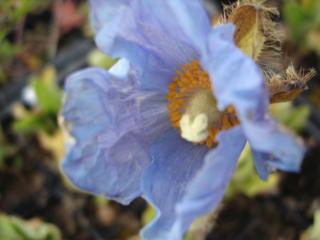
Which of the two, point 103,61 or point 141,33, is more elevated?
point 141,33

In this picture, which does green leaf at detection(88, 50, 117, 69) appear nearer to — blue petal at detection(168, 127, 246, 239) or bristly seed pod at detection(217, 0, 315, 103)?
bristly seed pod at detection(217, 0, 315, 103)

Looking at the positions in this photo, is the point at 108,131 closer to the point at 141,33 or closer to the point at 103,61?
the point at 141,33

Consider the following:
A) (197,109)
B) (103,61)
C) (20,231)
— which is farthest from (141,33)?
(103,61)

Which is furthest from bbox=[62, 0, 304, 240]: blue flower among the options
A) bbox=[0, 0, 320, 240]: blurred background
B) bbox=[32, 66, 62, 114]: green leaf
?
bbox=[32, 66, 62, 114]: green leaf

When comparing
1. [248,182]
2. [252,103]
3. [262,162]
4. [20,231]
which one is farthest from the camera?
[248,182]

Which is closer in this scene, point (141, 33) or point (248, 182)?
point (141, 33)

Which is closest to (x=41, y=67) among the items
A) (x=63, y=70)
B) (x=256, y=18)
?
(x=63, y=70)

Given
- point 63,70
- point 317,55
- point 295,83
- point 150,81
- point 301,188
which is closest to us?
point 295,83

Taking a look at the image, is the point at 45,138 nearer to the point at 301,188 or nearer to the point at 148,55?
the point at 301,188
